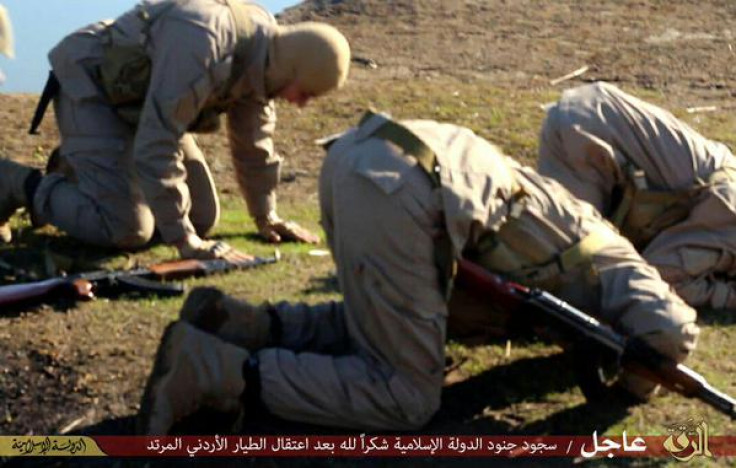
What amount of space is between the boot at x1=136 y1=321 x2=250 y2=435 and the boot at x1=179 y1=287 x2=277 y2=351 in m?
0.30

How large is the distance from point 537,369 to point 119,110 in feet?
9.77

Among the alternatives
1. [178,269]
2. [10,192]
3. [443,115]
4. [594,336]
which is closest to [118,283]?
[178,269]

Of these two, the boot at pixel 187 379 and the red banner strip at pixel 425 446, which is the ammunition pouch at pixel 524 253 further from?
the boot at pixel 187 379

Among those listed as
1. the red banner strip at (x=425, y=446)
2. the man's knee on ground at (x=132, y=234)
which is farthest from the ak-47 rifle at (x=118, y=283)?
the red banner strip at (x=425, y=446)

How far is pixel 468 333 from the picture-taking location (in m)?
5.47

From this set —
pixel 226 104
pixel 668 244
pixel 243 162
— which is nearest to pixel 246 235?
pixel 243 162

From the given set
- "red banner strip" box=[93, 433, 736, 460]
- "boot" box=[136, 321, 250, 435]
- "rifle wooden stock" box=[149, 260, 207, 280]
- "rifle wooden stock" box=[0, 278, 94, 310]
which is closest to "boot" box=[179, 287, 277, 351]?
"boot" box=[136, 321, 250, 435]

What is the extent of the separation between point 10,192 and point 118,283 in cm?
135

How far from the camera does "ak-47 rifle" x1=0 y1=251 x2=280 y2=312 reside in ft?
20.3

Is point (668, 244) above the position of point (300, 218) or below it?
above

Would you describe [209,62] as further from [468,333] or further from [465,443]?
[465,443]

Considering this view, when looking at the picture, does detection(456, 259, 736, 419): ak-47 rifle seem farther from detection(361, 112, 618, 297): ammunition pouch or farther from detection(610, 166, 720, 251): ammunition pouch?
detection(610, 166, 720, 251): ammunition pouch

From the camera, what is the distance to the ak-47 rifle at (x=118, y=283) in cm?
618

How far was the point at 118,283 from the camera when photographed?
651 centimetres
